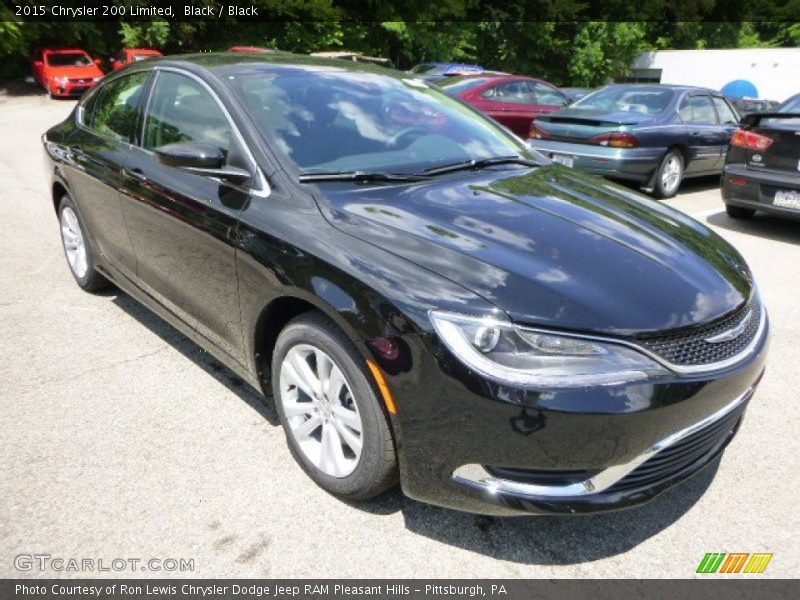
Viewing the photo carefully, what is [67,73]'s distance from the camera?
20312 mm

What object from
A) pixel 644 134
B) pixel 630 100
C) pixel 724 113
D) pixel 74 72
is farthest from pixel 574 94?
pixel 74 72

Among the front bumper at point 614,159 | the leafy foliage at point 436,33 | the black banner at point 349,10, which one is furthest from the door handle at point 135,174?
the black banner at point 349,10

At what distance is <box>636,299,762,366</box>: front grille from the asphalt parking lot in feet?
2.29

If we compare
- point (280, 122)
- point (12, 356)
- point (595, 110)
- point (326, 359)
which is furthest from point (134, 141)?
point (595, 110)

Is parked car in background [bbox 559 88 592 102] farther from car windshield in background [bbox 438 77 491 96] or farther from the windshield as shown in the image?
the windshield

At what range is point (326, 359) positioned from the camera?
2355 mm

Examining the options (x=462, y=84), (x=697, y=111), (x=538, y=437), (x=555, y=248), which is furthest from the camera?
(x=462, y=84)

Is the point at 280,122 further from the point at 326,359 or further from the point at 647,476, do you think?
the point at 647,476

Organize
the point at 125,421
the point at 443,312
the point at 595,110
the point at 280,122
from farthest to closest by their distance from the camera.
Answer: the point at 595,110 → the point at 125,421 → the point at 280,122 → the point at 443,312

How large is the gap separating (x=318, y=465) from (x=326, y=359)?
0.47 meters

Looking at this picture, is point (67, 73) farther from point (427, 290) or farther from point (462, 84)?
point (427, 290)

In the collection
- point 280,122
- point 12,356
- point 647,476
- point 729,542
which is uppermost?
point 280,122

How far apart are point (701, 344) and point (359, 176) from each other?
146cm

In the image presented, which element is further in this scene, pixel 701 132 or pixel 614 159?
pixel 701 132
